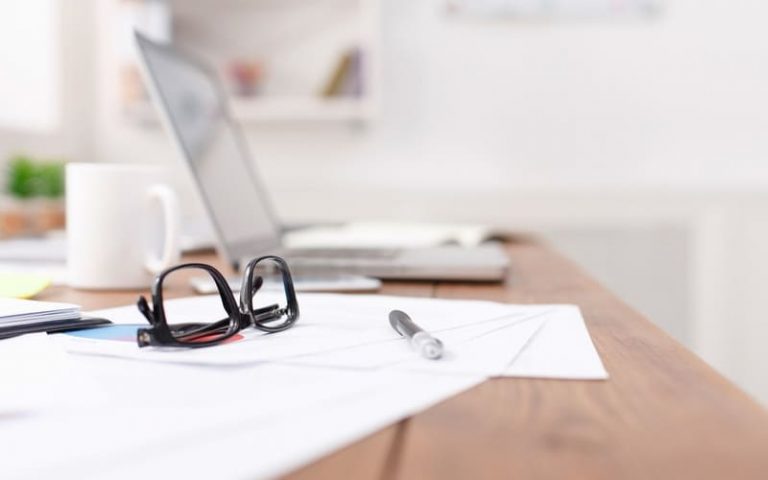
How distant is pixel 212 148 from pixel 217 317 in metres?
0.51

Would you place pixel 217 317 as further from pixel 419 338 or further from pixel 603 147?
pixel 603 147

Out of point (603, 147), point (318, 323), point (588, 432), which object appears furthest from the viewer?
point (603, 147)

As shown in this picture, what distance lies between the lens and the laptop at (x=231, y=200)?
0.95 meters

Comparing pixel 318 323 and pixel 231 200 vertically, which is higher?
pixel 231 200

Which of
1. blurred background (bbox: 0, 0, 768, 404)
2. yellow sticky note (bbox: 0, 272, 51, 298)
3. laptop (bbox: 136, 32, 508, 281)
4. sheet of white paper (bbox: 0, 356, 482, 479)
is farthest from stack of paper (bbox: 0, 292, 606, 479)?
blurred background (bbox: 0, 0, 768, 404)

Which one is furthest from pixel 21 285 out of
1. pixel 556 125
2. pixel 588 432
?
pixel 556 125

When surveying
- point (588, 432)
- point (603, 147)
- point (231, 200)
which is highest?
point (603, 147)

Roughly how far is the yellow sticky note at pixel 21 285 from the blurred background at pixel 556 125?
5.47 feet

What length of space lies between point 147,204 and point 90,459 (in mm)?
576

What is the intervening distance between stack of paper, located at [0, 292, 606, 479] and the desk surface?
0.05ft

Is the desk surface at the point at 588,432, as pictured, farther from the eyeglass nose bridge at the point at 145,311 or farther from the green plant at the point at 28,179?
the green plant at the point at 28,179

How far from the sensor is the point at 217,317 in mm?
637

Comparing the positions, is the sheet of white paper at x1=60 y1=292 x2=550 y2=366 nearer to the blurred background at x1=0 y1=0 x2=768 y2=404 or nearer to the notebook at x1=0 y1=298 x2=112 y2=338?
the notebook at x1=0 y1=298 x2=112 y2=338

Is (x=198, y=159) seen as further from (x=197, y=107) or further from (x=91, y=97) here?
(x=91, y=97)
